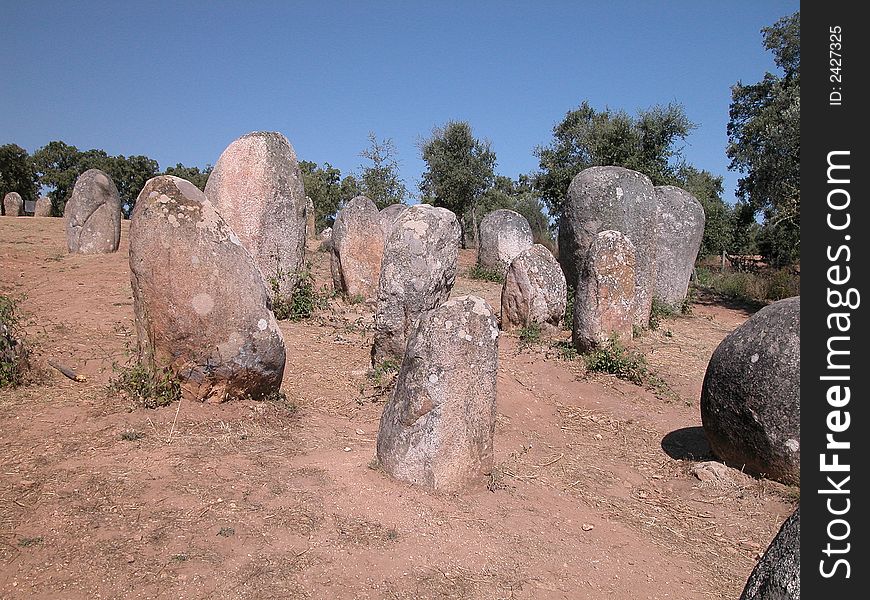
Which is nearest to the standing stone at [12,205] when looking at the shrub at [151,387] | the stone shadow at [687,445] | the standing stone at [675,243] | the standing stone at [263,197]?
the standing stone at [263,197]

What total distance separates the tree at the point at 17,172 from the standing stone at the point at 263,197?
1353 inches

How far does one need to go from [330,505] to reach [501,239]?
1496 centimetres

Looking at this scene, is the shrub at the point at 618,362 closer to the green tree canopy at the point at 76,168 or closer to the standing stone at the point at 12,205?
the standing stone at the point at 12,205

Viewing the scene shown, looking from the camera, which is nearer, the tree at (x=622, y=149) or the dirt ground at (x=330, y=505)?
the dirt ground at (x=330, y=505)

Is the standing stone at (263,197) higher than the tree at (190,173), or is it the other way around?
the tree at (190,173)

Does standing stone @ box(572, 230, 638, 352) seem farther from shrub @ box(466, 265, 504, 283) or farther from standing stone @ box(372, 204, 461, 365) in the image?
shrub @ box(466, 265, 504, 283)

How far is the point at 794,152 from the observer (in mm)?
15078

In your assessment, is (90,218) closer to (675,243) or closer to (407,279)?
(407,279)

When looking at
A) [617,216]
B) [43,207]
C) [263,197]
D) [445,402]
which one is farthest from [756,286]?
[43,207]

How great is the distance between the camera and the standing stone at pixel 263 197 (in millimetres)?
9172

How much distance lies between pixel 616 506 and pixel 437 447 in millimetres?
1543

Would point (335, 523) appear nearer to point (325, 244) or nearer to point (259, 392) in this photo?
point (259, 392)

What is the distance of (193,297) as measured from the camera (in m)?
4.96

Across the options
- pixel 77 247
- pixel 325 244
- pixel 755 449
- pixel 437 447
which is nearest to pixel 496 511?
pixel 437 447
